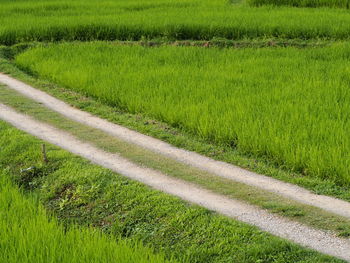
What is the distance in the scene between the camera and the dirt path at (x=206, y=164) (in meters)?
5.39

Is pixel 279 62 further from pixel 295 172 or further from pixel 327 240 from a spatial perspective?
pixel 327 240

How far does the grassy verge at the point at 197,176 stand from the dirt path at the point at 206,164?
0.32 feet

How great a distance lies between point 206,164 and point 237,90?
7.64ft

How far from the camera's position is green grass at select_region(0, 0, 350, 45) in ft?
44.8

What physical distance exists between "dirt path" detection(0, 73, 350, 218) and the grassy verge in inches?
3.8

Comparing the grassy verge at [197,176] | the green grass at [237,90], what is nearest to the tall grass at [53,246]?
the grassy verge at [197,176]

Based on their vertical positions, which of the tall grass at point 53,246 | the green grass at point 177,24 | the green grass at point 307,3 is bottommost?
the green grass at point 307,3

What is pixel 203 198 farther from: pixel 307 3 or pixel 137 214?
pixel 307 3

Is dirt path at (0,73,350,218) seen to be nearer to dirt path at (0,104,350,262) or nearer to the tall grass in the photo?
dirt path at (0,104,350,262)

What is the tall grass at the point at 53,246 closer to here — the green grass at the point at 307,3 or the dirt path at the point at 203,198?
the dirt path at the point at 203,198

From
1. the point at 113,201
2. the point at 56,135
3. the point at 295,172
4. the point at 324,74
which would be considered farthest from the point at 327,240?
the point at 324,74

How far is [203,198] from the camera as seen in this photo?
5492 millimetres

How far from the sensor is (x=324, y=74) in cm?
937

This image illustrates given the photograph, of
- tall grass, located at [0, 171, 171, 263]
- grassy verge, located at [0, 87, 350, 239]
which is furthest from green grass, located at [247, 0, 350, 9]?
tall grass, located at [0, 171, 171, 263]
